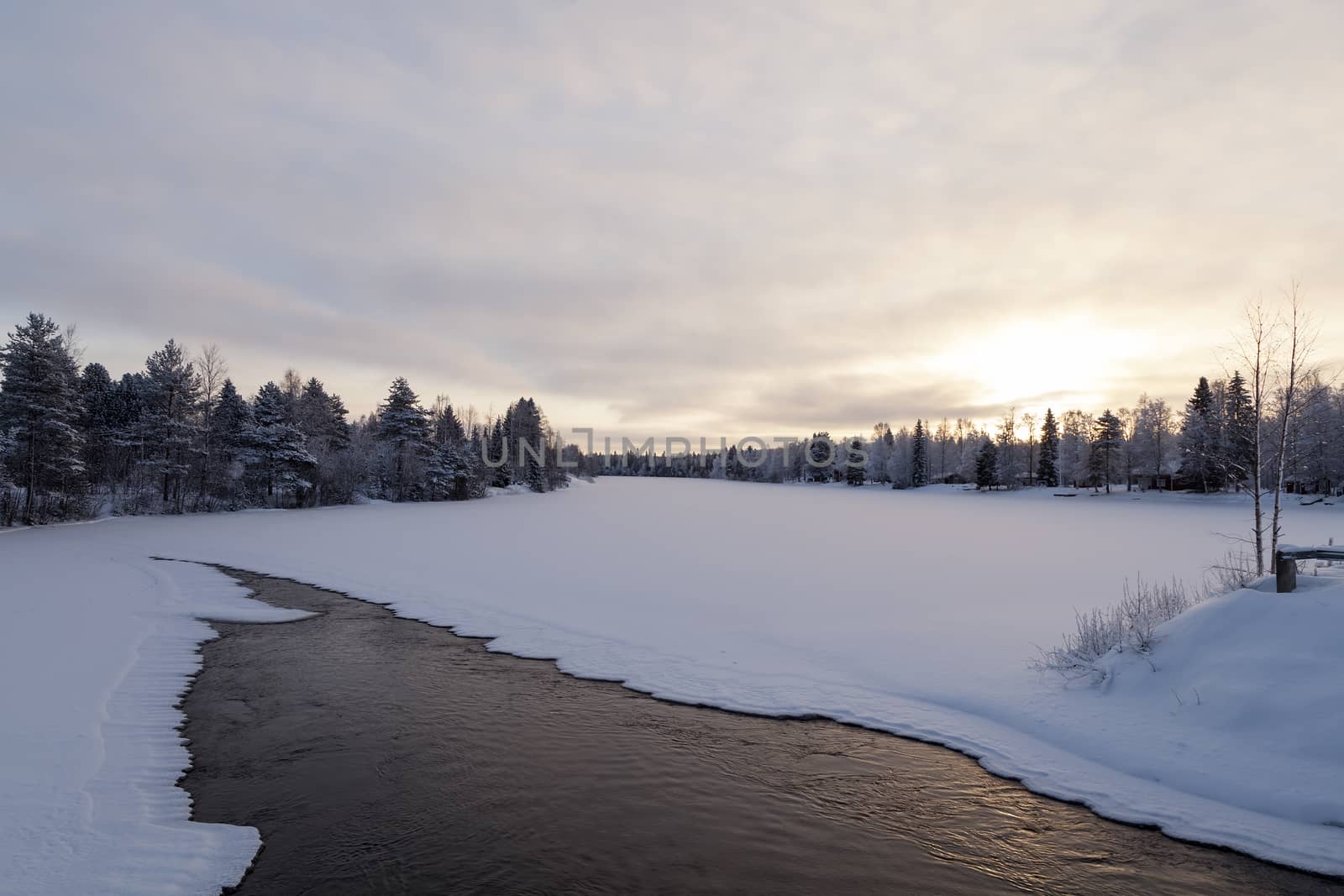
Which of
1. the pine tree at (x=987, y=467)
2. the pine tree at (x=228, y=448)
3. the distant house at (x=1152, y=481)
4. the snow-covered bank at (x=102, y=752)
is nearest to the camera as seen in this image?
the snow-covered bank at (x=102, y=752)

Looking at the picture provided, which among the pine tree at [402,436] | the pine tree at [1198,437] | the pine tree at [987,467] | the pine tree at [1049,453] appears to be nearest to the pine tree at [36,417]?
the pine tree at [402,436]

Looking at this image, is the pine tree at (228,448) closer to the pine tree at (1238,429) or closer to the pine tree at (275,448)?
the pine tree at (275,448)

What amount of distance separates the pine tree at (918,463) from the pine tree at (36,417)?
407ft

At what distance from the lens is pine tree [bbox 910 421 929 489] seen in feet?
431

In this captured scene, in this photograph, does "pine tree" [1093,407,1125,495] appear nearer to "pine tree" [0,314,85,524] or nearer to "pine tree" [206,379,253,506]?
"pine tree" [206,379,253,506]

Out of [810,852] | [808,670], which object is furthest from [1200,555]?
[810,852]

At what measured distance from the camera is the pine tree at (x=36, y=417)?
38.4 m

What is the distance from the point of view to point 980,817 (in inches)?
271

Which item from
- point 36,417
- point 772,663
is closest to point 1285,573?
point 772,663

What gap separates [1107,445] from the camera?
89.2 meters

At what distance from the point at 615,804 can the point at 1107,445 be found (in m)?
102

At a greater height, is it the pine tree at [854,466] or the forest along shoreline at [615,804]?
the pine tree at [854,466]

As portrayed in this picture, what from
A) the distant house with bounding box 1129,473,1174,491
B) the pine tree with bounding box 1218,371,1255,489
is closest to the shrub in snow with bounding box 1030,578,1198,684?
the pine tree with bounding box 1218,371,1255,489

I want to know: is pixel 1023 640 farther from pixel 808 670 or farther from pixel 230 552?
pixel 230 552
